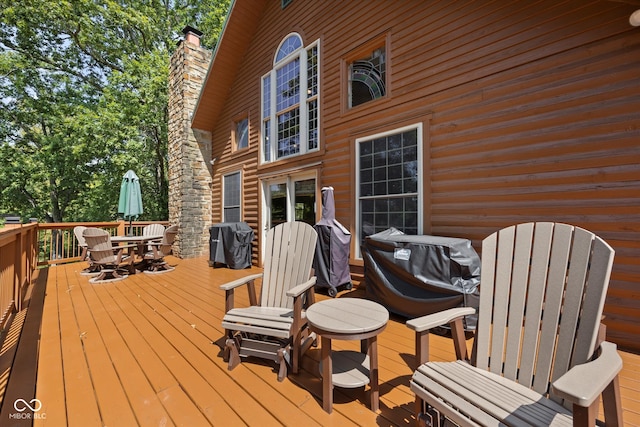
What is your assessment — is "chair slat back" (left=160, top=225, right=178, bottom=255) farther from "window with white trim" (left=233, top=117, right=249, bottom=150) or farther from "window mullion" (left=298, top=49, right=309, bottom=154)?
"window mullion" (left=298, top=49, right=309, bottom=154)

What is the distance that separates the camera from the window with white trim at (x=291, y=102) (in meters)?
5.12

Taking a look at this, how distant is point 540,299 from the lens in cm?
142

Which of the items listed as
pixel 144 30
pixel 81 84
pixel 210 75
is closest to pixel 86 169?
pixel 81 84

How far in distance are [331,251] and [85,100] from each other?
1452cm

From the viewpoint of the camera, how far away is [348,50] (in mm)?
4410

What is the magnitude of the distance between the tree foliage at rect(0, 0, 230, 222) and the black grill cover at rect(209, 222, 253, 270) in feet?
21.4

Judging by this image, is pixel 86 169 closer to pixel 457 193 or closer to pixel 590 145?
pixel 457 193

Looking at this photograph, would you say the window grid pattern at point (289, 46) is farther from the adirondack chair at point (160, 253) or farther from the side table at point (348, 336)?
the side table at point (348, 336)

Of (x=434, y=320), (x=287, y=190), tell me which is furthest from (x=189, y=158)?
(x=434, y=320)

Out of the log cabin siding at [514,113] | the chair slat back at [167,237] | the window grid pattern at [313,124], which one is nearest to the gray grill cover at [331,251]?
the log cabin siding at [514,113]

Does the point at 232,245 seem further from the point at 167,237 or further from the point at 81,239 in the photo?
the point at 81,239

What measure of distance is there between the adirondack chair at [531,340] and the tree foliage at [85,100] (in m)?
11.7

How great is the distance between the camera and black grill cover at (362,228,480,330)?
260 centimetres

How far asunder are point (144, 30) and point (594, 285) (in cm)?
1609
